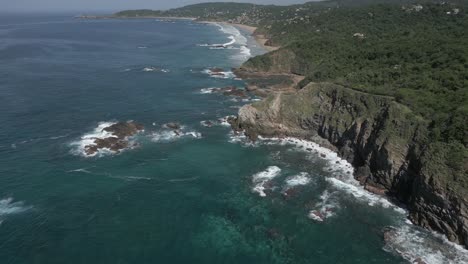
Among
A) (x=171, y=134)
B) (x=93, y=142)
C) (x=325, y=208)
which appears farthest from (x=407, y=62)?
(x=93, y=142)

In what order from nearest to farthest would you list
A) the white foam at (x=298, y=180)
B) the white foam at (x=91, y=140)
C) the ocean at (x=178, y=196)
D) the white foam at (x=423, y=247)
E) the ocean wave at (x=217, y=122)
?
the white foam at (x=423, y=247) → the ocean at (x=178, y=196) → the white foam at (x=298, y=180) → the white foam at (x=91, y=140) → the ocean wave at (x=217, y=122)

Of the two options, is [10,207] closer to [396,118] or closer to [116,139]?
[116,139]

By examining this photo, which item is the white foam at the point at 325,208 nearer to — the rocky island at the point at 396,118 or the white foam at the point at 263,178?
the rocky island at the point at 396,118

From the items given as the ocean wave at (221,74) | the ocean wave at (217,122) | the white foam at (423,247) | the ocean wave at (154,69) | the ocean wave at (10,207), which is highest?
the ocean wave at (154,69)

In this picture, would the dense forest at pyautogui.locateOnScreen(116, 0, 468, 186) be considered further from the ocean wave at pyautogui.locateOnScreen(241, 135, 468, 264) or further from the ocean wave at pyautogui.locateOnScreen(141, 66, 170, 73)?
the ocean wave at pyautogui.locateOnScreen(141, 66, 170, 73)

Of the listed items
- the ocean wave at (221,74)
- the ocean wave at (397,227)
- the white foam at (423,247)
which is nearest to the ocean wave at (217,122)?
the ocean wave at (397,227)

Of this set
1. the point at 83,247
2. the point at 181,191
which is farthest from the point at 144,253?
the point at 181,191

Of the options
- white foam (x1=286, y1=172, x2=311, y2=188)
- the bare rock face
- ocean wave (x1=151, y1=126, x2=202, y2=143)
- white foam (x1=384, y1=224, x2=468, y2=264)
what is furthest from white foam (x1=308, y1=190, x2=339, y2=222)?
the bare rock face
